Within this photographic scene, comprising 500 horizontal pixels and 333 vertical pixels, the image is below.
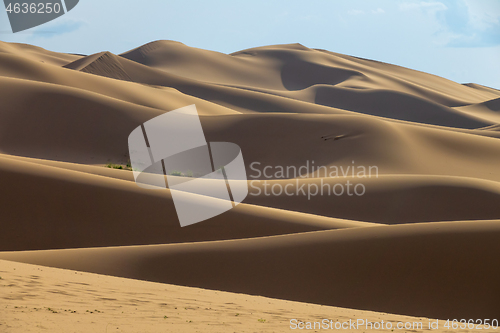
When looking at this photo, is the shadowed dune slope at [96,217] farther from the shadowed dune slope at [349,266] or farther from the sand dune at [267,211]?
the shadowed dune slope at [349,266]

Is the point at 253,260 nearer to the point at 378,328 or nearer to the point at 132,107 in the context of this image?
the point at 378,328

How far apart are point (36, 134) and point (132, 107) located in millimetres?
7842

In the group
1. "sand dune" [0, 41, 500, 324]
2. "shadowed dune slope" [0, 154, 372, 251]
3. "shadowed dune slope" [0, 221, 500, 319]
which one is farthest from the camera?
"shadowed dune slope" [0, 154, 372, 251]

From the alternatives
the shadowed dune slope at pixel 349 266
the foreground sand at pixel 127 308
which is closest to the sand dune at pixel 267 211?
the shadowed dune slope at pixel 349 266

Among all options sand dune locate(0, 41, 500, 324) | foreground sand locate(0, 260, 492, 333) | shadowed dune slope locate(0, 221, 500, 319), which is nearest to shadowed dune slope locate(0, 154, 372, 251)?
sand dune locate(0, 41, 500, 324)

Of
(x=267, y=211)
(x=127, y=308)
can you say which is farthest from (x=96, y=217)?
(x=127, y=308)

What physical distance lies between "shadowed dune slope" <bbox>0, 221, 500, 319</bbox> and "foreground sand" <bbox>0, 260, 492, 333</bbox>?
5.97ft

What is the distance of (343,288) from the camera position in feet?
32.2

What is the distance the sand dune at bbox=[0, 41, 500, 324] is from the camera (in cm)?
984

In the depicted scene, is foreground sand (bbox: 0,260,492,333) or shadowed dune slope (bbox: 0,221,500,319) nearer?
foreground sand (bbox: 0,260,492,333)

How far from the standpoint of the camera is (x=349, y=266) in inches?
405

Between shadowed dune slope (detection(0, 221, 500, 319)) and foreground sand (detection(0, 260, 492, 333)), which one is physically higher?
foreground sand (detection(0, 260, 492, 333))

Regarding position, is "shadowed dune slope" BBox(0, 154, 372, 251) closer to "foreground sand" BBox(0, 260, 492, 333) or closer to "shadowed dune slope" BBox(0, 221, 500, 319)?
"shadowed dune slope" BBox(0, 221, 500, 319)

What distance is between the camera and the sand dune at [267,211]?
984cm
